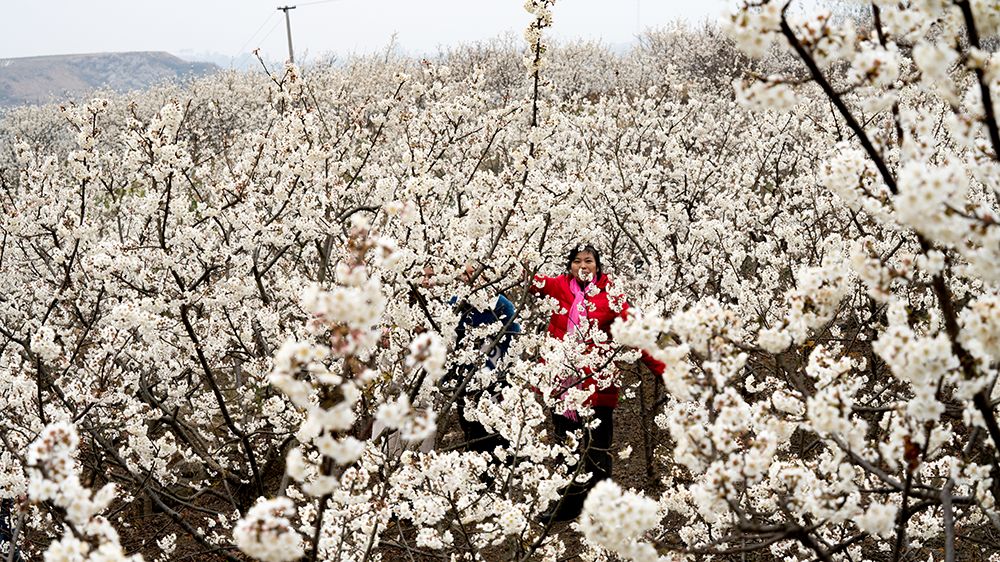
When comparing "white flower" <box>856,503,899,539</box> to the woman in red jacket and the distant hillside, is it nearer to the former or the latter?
the woman in red jacket

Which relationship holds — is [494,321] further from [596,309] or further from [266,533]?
[266,533]

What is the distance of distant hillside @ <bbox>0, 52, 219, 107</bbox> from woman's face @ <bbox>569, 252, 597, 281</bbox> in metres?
89.6

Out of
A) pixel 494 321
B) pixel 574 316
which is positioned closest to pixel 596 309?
pixel 574 316

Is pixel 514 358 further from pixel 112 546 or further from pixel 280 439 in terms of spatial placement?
pixel 112 546

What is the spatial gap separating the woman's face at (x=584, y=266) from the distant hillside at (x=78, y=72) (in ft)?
294

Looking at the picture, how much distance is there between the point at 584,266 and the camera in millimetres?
5000

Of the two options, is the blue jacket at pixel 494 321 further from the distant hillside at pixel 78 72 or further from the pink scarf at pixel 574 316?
the distant hillside at pixel 78 72

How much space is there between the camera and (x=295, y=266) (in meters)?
6.80

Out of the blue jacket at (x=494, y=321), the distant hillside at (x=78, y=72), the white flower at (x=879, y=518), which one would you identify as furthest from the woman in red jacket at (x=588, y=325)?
the distant hillside at (x=78, y=72)

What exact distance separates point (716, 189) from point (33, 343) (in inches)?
261

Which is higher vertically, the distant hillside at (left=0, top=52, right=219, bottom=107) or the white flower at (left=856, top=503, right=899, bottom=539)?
the distant hillside at (left=0, top=52, right=219, bottom=107)

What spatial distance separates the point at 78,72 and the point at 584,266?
119m

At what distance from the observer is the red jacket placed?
4941mm

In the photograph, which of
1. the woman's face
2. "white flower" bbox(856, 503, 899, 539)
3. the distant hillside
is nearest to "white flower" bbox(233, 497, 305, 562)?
"white flower" bbox(856, 503, 899, 539)
